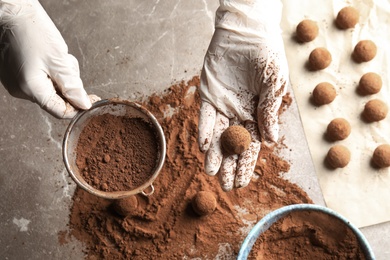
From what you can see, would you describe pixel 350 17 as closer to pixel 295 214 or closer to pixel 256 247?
pixel 295 214

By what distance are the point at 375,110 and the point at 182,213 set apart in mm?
957

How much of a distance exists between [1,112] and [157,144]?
2.72 ft

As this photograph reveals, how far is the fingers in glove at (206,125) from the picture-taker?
1920mm

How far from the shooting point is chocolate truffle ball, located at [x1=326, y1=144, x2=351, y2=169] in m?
2.21

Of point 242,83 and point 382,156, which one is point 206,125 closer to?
point 242,83

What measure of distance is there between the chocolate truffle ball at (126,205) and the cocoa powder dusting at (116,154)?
0.66 ft

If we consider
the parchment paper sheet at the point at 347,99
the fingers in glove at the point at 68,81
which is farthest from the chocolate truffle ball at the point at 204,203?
the fingers in glove at the point at 68,81

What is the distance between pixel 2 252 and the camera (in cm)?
225

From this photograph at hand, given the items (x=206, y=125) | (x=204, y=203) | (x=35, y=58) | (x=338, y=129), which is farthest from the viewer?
(x=338, y=129)

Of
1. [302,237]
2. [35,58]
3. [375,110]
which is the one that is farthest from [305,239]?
[35,58]

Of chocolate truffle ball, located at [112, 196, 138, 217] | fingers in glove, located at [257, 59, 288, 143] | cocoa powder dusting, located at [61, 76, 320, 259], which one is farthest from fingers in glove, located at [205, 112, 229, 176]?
chocolate truffle ball, located at [112, 196, 138, 217]

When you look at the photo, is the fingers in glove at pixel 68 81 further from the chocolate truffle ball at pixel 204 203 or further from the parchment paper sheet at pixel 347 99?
the parchment paper sheet at pixel 347 99

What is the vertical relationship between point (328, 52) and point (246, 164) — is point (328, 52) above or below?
above

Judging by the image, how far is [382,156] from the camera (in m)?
2.21
